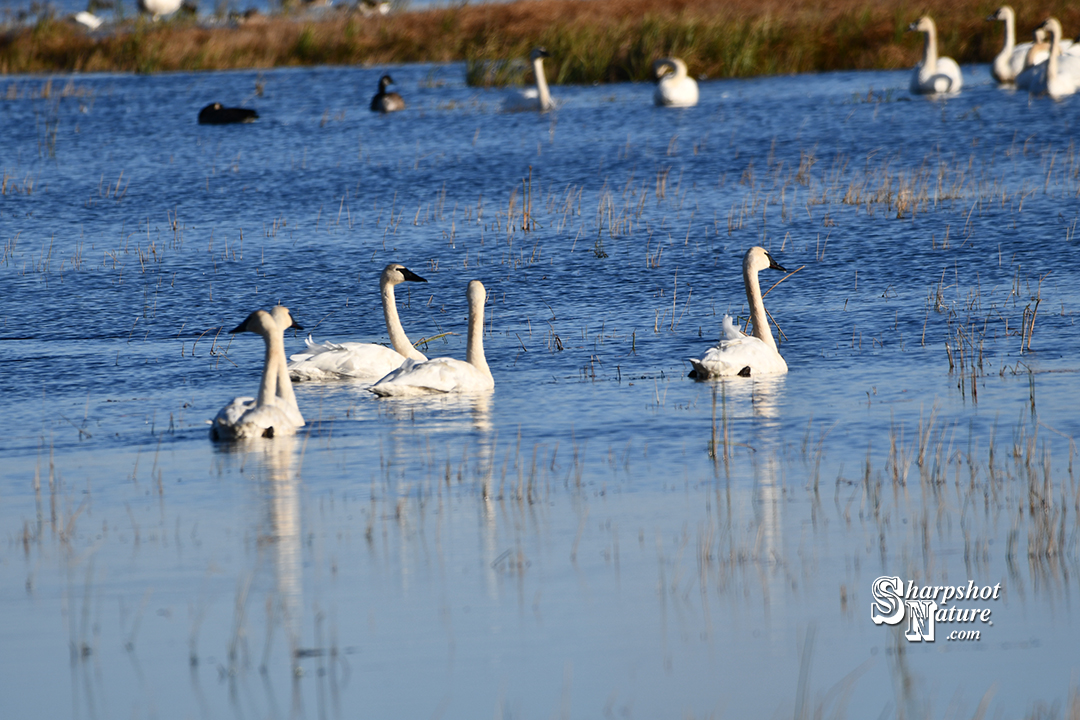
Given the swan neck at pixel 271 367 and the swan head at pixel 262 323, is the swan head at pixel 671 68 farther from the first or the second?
the swan neck at pixel 271 367

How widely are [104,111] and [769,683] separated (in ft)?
89.6

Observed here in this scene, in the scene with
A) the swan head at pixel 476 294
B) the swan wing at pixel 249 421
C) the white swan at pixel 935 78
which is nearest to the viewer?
the swan wing at pixel 249 421

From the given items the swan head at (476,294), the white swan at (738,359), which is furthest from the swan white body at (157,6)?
the white swan at (738,359)

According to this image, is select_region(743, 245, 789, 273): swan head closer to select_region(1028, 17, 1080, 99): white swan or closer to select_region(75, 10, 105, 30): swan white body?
select_region(1028, 17, 1080, 99): white swan

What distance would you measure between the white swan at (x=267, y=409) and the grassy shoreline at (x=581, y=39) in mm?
25174

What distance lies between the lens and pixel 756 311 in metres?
12.0

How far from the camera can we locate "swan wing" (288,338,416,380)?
1166cm

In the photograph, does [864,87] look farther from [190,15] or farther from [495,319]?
[190,15]

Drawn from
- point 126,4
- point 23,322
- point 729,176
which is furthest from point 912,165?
point 126,4

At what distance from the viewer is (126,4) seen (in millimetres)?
80375

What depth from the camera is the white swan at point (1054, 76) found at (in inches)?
1128

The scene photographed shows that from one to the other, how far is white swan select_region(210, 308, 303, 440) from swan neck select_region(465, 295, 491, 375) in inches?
62.9

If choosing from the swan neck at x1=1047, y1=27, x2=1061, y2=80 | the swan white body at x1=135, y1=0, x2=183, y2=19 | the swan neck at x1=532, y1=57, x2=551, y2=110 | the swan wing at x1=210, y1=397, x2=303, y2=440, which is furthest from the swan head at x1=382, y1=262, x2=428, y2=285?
the swan white body at x1=135, y1=0, x2=183, y2=19

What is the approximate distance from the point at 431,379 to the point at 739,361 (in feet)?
7.09
